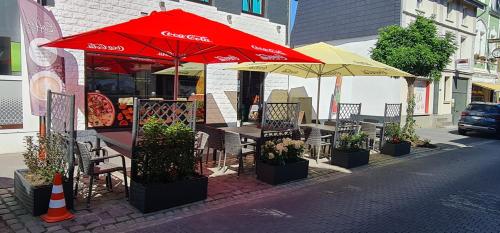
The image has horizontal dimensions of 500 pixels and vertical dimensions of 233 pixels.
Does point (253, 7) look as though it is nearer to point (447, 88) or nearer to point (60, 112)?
point (60, 112)

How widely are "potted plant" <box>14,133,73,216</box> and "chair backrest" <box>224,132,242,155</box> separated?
9.54ft

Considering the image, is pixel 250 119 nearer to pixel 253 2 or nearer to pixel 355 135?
pixel 253 2

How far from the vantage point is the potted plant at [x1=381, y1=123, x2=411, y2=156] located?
31.6 ft

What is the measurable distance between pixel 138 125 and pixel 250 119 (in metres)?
7.65

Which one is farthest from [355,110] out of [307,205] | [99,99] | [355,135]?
[99,99]

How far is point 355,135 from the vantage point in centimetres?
819

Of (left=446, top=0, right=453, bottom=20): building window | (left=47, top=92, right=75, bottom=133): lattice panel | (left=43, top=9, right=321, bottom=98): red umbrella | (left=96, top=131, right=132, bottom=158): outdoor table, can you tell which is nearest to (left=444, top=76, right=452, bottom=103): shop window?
(left=446, top=0, right=453, bottom=20): building window

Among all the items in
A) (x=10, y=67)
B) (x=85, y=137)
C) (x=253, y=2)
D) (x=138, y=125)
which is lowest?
(x=85, y=137)

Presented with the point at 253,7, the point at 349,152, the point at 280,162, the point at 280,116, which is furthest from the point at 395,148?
the point at 253,7

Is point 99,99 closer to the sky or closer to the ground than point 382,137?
closer to the sky

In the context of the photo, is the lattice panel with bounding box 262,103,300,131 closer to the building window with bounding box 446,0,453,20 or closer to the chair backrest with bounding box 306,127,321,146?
the chair backrest with bounding box 306,127,321,146

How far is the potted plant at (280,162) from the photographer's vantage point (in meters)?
6.30

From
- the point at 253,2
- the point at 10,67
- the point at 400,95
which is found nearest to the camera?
the point at 10,67

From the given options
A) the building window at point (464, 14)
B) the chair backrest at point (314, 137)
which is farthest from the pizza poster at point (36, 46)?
the building window at point (464, 14)
